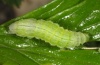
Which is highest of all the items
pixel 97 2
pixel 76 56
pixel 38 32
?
pixel 97 2

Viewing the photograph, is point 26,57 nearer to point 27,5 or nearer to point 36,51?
point 36,51

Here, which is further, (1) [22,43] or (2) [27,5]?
(2) [27,5]

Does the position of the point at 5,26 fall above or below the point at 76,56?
above

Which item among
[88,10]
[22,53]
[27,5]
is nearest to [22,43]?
[22,53]
